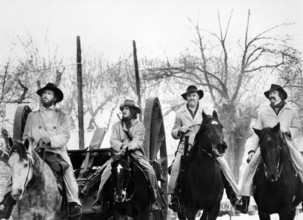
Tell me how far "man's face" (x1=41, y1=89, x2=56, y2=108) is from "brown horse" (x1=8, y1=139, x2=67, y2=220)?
1164 millimetres

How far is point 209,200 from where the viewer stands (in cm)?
1117

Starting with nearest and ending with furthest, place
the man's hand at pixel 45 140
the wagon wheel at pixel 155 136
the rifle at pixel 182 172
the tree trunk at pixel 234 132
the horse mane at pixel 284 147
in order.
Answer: the man's hand at pixel 45 140, the horse mane at pixel 284 147, the rifle at pixel 182 172, the wagon wheel at pixel 155 136, the tree trunk at pixel 234 132

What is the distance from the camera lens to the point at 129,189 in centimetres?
1067

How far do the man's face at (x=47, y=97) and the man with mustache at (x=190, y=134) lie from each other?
2742mm

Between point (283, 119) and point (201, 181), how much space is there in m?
1.91

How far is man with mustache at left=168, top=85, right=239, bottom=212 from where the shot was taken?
455 inches

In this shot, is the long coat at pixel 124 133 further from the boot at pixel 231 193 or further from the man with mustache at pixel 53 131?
the boot at pixel 231 193

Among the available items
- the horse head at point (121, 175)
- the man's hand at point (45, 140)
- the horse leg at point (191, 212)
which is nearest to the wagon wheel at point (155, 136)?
the horse leg at point (191, 212)

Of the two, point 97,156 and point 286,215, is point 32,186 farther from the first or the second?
point 286,215

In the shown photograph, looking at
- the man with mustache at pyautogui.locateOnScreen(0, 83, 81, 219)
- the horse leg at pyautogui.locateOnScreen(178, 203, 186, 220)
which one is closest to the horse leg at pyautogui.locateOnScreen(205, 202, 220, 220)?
the horse leg at pyautogui.locateOnScreen(178, 203, 186, 220)

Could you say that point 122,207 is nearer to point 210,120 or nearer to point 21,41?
point 210,120

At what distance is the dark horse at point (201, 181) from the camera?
434 inches

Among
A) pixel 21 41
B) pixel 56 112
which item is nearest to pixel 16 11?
pixel 21 41

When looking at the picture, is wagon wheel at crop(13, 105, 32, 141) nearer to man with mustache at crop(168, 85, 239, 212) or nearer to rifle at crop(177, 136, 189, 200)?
man with mustache at crop(168, 85, 239, 212)
